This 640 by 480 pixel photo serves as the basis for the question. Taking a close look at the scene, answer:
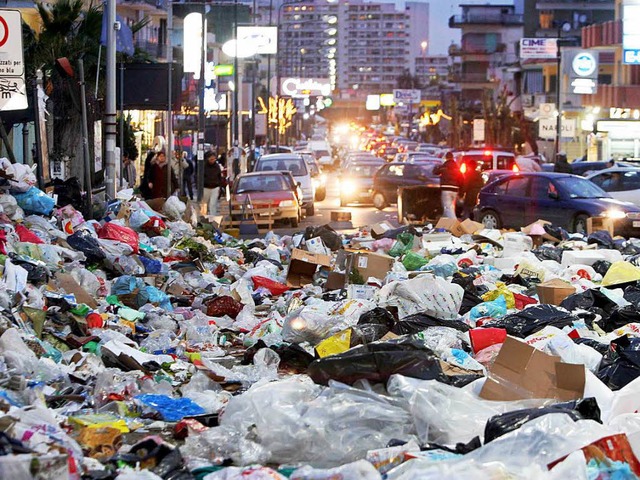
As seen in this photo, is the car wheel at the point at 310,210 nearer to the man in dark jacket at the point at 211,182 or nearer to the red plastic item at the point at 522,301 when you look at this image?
the man in dark jacket at the point at 211,182

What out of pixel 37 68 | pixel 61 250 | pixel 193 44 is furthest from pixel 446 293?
pixel 193 44

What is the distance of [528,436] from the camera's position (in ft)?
22.7

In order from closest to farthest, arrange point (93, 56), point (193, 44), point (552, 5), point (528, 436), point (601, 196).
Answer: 1. point (528, 436)
2. point (601, 196)
3. point (93, 56)
4. point (193, 44)
5. point (552, 5)

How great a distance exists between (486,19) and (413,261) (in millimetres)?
117072

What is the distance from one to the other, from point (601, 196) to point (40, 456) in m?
18.6

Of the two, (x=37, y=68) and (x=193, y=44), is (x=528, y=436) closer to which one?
(x=37, y=68)

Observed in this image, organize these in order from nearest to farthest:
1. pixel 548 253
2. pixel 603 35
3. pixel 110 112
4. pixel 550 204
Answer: pixel 548 253, pixel 110 112, pixel 550 204, pixel 603 35

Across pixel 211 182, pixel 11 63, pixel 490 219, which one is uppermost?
pixel 11 63

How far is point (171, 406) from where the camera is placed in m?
8.96

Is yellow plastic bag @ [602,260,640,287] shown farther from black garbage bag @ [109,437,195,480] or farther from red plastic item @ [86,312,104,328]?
black garbage bag @ [109,437,195,480]

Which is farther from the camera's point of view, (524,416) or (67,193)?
(67,193)

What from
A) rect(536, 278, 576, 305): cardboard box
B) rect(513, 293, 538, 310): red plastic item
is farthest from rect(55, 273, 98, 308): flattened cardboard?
rect(536, 278, 576, 305): cardboard box

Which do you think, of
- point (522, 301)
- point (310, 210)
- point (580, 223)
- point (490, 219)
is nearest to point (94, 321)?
point (522, 301)

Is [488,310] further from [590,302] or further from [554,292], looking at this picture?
[554,292]
